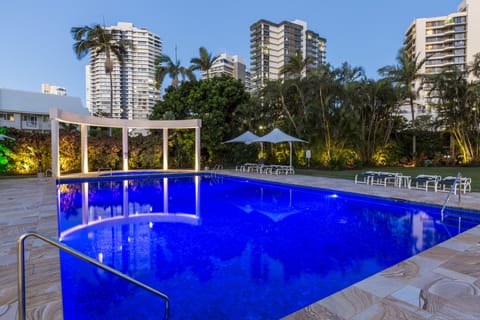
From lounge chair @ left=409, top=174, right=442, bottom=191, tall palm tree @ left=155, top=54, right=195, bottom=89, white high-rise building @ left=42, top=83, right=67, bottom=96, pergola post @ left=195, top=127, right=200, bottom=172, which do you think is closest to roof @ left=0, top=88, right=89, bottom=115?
tall palm tree @ left=155, top=54, right=195, bottom=89

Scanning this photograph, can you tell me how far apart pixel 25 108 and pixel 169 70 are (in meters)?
17.1

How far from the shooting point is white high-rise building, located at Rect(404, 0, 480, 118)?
170 ft

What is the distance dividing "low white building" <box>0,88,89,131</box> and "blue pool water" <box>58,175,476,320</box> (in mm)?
26980

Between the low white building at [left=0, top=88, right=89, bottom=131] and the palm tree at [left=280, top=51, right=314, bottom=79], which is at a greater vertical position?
the palm tree at [left=280, top=51, right=314, bottom=79]

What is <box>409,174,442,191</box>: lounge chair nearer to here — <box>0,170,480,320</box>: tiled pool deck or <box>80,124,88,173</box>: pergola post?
<box>0,170,480,320</box>: tiled pool deck

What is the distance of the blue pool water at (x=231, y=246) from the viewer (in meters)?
3.42

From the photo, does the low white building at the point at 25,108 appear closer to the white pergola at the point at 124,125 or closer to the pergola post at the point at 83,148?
the pergola post at the point at 83,148

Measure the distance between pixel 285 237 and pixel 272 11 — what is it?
107m

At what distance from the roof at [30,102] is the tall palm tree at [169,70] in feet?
49.7

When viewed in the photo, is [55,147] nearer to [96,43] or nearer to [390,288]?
[96,43]

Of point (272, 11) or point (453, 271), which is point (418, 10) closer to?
point (272, 11)

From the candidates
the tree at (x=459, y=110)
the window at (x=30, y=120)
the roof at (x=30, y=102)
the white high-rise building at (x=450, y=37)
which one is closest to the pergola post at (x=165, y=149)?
the tree at (x=459, y=110)

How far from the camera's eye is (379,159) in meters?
18.2

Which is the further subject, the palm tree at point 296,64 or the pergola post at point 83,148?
the palm tree at point 296,64
